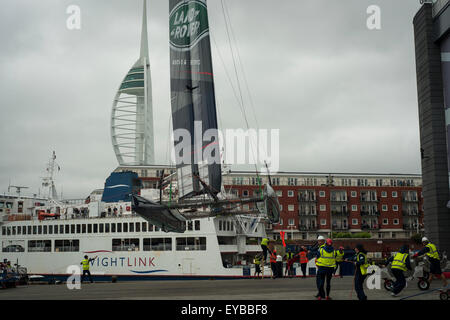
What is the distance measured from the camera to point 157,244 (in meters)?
37.0

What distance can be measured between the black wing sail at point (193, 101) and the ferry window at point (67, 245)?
83.8 feet

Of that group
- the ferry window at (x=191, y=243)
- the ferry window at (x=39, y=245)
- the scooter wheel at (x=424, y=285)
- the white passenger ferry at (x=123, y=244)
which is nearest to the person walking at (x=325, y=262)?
the scooter wheel at (x=424, y=285)

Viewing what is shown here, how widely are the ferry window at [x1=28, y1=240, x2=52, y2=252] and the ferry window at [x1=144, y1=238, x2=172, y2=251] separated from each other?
9.93 m

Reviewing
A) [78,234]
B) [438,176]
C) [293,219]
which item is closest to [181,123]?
[438,176]

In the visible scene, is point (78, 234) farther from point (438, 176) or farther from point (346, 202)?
point (346, 202)

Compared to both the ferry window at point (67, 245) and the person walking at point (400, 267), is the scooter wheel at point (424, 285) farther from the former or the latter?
the ferry window at point (67, 245)

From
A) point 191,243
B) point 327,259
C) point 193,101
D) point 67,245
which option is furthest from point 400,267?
point 67,245

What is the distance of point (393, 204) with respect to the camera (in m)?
74.3

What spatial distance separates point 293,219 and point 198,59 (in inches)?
2209

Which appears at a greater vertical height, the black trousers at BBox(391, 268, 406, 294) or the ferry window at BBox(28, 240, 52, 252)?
the black trousers at BBox(391, 268, 406, 294)

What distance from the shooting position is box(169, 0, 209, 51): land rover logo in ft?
57.6

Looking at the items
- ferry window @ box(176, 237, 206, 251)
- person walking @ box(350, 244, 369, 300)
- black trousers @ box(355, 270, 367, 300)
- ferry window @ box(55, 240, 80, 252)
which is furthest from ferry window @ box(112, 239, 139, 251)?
black trousers @ box(355, 270, 367, 300)

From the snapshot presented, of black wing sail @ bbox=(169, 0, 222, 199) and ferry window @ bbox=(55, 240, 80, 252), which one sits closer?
black wing sail @ bbox=(169, 0, 222, 199)

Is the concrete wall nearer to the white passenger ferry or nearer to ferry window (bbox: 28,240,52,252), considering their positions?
the white passenger ferry
